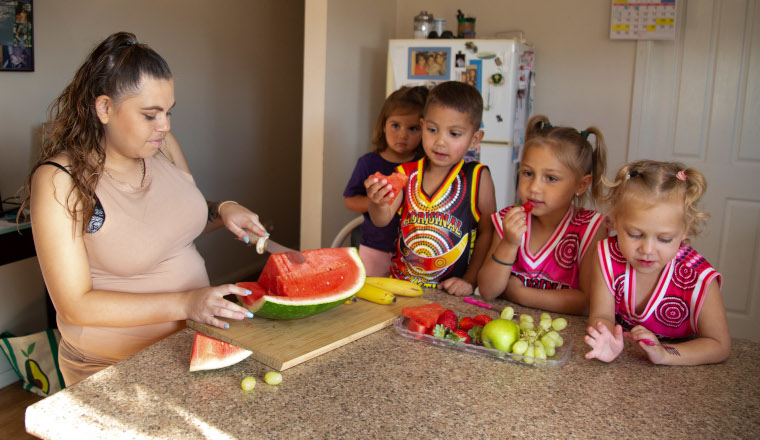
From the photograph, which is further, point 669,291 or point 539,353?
point 669,291

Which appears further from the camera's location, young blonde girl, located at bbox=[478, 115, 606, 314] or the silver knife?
young blonde girl, located at bbox=[478, 115, 606, 314]

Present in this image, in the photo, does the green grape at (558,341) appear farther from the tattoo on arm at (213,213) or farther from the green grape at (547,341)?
the tattoo on arm at (213,213)

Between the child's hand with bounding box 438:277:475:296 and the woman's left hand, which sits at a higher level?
the woman's left hand

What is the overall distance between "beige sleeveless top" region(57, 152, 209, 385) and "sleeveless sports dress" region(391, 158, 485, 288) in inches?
28.5

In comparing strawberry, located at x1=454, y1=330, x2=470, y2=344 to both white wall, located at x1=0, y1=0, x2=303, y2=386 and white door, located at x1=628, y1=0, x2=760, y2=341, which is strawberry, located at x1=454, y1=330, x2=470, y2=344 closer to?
white wall, located at x1=0, y1=0, x2=303, y2=386

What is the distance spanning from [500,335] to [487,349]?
0.16ft

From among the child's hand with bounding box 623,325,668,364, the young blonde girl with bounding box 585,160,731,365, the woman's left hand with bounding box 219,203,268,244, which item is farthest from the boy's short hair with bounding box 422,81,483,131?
the child's hand with bounding box 623,325,668,364

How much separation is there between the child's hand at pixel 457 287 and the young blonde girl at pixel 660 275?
1.32 feet

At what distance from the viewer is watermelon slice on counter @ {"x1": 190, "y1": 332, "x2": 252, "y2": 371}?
1.30m

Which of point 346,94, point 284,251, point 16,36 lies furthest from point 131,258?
point 346,94

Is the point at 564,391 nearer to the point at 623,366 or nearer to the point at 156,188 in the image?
the point at 623,366

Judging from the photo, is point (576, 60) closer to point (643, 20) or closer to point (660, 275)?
point (643, 20)

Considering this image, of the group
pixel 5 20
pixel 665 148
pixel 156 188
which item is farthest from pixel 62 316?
pixel 665 148

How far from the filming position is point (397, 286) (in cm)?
179
